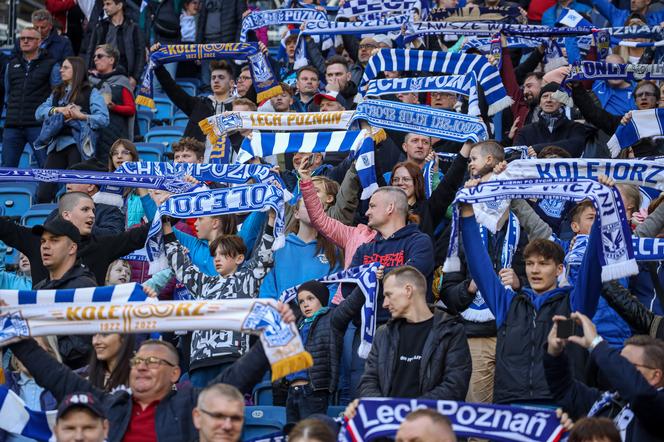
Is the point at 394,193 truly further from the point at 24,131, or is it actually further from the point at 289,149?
the point at 24,131

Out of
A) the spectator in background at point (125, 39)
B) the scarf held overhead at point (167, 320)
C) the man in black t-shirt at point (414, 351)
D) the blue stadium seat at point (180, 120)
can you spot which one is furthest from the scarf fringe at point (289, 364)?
the blue stadium seat at point (180, 120)

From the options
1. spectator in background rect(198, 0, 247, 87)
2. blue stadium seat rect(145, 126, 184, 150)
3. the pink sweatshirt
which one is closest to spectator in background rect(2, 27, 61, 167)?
blue stadium seat rect(145, 126, 184, 150)

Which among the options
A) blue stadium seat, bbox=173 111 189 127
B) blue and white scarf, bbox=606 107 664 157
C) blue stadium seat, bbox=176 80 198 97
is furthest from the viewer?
blue stadium seat, bbox=176 80 198 97

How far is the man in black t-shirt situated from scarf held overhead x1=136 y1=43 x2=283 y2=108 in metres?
5.45

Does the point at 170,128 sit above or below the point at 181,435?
above

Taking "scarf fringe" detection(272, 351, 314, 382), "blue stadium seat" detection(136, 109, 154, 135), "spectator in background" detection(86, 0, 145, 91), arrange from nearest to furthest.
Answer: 1. "scarf fringe" detection(272, 351, 314, 382)
2. "spectator in background" detection(86, 0, 145, 91)
3. "blue stadium seat" detection(136, 109, 154, 135)

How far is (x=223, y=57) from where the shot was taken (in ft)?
45.2

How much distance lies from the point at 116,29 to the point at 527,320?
922 cm

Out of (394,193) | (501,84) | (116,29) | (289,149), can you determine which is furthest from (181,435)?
(116,29)

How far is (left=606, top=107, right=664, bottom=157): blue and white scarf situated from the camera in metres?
10.6

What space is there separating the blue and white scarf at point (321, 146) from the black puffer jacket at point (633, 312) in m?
2.84

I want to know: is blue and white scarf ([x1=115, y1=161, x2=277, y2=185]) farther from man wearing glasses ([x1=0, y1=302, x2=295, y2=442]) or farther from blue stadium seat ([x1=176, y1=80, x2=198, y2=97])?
blue stadium seat ([x1=176, y1=80, x2=198, y2=97])

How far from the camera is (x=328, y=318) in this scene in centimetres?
878

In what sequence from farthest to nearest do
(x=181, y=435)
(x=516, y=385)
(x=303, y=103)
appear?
(x=303, y=103), (x=516, y=385), (x=181, y=435)
